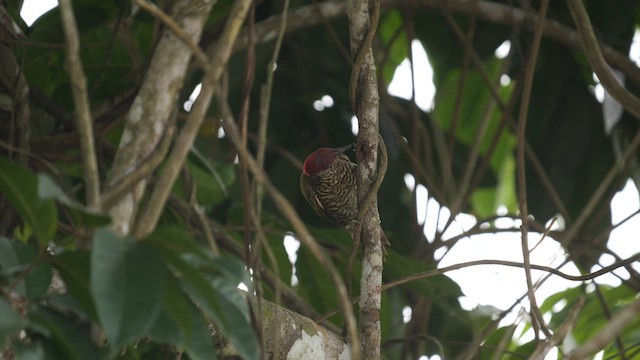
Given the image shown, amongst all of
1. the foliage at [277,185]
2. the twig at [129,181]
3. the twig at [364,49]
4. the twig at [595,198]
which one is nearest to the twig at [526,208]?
the foliage at [277,185]

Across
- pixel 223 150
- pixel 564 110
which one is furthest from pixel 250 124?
pixel 564 110

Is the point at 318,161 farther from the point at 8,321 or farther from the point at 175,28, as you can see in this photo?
the point at 8,321

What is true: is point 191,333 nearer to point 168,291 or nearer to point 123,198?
point 168,291

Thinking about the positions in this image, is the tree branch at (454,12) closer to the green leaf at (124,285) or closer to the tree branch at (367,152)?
the tree branch at (367,152)

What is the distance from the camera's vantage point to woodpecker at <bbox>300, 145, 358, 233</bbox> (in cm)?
282

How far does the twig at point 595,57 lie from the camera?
2156 mm

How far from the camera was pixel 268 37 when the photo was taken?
2904 millimetres

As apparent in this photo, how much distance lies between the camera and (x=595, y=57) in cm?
217

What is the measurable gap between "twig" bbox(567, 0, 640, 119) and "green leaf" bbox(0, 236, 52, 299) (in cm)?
145

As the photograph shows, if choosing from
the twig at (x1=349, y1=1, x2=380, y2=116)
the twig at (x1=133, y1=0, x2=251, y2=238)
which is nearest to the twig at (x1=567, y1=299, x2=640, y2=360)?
the twig at (x1=133, y1=0, x2=251, y2=238)

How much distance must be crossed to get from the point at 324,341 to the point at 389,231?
1471 mm

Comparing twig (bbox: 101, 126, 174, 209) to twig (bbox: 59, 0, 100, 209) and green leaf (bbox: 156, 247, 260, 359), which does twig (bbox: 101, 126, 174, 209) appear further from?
green leaf (bbox: 156, 247, 260, 359)

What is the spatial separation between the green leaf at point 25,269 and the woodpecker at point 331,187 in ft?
5.50

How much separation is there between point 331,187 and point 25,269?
1720 mm
